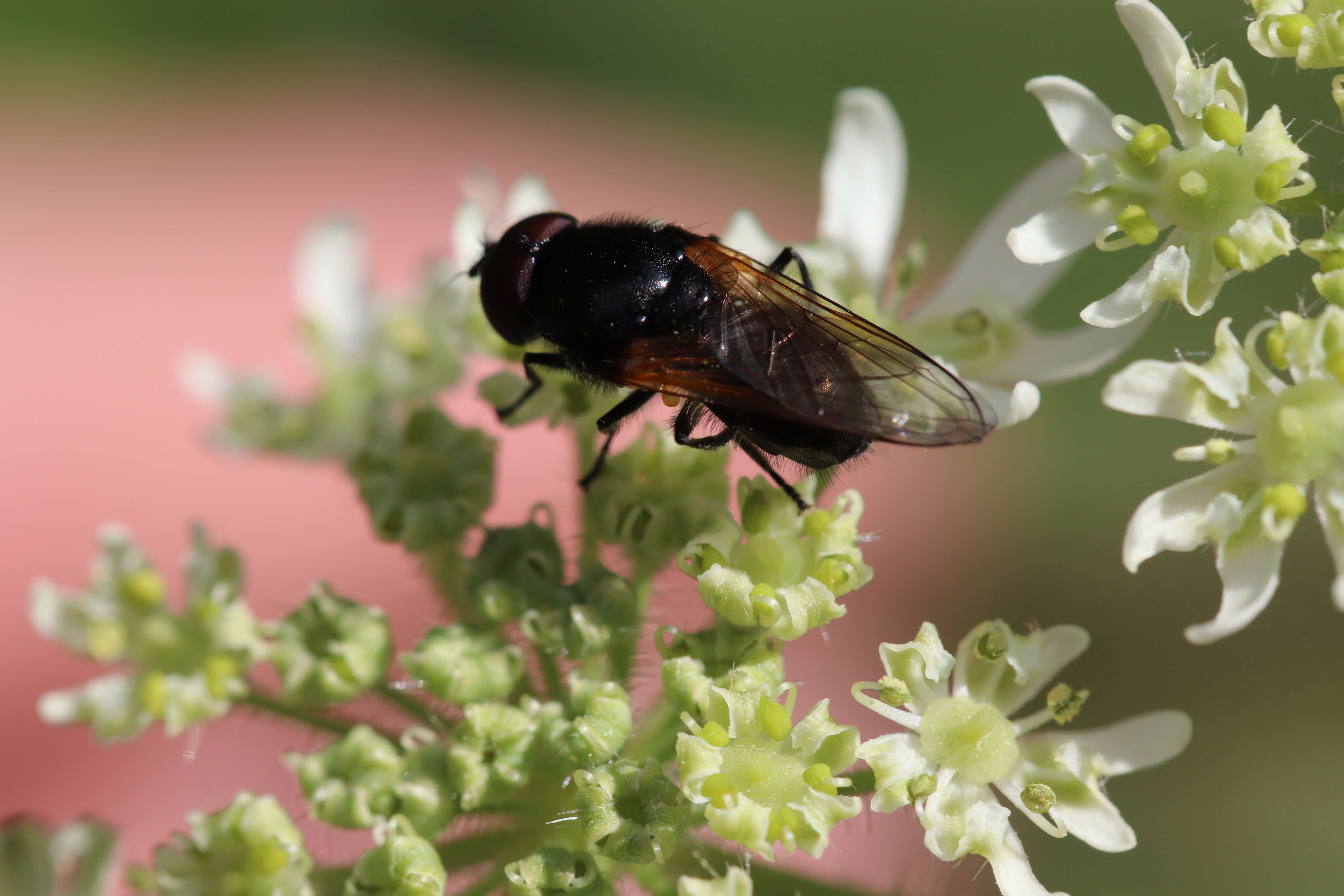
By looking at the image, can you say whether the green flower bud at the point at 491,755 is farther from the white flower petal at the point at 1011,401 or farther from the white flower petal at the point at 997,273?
the white flower petal at the point at 997,273

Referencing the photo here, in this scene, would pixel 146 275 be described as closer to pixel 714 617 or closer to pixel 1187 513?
pixel 714 617

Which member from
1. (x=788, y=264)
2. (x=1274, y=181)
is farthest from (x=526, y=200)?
(x=1274, y=181)

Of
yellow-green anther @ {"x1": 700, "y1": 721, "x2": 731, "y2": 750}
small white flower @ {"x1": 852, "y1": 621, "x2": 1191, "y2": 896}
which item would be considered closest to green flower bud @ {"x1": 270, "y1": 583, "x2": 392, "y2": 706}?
yellow-green anther @ {"x1": 700, "y1": 721, "x2": 731, "y2": 750}

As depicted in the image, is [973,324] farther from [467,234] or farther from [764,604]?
[467,234]

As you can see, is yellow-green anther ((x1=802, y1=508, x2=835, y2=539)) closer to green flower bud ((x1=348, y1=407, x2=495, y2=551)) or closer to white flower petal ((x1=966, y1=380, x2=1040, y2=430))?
white flower petal ((x1=966, y1=380, x2=1040, y2=430))

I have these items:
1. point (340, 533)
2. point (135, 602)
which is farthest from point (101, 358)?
point (135, 602)

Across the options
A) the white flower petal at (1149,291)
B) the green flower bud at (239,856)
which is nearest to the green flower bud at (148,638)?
the green flower bud at (239,856)
